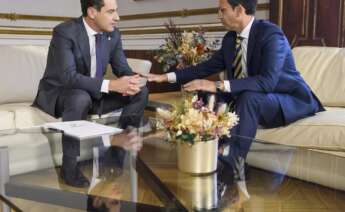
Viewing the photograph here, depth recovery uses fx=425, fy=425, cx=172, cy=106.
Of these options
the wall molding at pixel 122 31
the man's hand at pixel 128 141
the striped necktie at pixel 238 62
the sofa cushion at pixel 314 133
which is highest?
the wall molding at pixel 122 31

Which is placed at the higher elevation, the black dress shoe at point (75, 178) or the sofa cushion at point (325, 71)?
the sofa cushion at point (325, 71)

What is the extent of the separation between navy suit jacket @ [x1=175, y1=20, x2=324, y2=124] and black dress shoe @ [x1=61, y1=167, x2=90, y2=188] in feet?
2.46

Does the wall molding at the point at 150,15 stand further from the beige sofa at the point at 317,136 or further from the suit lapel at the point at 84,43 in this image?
the suit lapel at the point at 84,43

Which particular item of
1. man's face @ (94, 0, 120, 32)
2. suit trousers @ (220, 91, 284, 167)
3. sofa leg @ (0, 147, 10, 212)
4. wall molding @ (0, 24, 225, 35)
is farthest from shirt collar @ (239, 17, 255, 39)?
wall molding @ (0, 24, 225, 35)

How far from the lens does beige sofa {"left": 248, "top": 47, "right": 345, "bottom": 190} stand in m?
1.36

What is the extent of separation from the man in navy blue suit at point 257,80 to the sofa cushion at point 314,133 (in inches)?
1.5

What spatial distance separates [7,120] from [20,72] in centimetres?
43

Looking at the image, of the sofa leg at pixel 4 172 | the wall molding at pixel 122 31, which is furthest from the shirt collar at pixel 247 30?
the wall molding at pixel 122 31

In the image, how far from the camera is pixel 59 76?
1946 millimetres

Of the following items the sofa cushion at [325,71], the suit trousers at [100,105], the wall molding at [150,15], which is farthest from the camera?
the wall molding at [150,15]

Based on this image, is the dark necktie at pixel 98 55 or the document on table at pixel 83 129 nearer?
the document on table at pixel 83 129

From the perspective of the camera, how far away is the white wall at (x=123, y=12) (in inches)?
126

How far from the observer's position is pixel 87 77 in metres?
1.92

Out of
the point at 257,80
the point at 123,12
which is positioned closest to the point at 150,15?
the point at 123,12
